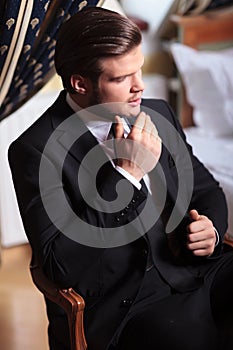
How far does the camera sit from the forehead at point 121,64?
175 cm

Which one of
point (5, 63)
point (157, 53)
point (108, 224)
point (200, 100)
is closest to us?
point (108, 224)

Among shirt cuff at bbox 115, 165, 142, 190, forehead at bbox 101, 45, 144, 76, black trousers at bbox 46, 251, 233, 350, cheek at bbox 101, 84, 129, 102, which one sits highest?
forehead at bbox 101, 45, 144, 76

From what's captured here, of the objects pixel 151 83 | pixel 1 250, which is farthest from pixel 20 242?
pixel 151 83

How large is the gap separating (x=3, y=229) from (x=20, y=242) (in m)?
0.14

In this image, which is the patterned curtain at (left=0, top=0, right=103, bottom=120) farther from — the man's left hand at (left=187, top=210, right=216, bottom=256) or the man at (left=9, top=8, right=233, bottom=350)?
the man's left hand at (left=187, top=210, right=216, bottom=256)

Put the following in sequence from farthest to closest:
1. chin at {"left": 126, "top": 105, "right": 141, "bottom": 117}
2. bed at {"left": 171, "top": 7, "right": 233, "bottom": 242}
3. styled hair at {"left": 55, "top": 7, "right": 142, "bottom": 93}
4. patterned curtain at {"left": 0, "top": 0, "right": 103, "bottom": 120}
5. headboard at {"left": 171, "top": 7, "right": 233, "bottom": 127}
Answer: headboard at {"left": 171, "top": 7, "right": 233, "bottom": 127} < bed at {"left": 171, "top": 7, "right": 233, "bottom": 242} < patterned curtain at {"left": 0, "top": 0, "right": 103, "bottom": 120} < chin at {"left": 126, "top": 105, "right": 141, "bottom": 117} < styled hair at {"left": 55, "top": 7, "right": 142, "bottom": 93}

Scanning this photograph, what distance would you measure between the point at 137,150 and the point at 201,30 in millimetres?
1827

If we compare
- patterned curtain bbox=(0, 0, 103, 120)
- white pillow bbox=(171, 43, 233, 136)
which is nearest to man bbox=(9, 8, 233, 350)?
patterned curtain bbox=(0, 0, 103, 120)

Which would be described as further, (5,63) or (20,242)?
(20,242)

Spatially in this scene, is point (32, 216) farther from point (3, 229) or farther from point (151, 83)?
point (151, 83)

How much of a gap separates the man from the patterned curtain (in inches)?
10.5

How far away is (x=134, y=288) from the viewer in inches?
73.6

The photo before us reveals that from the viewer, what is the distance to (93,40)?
1.73 meters

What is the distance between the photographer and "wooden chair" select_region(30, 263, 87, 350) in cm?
180
